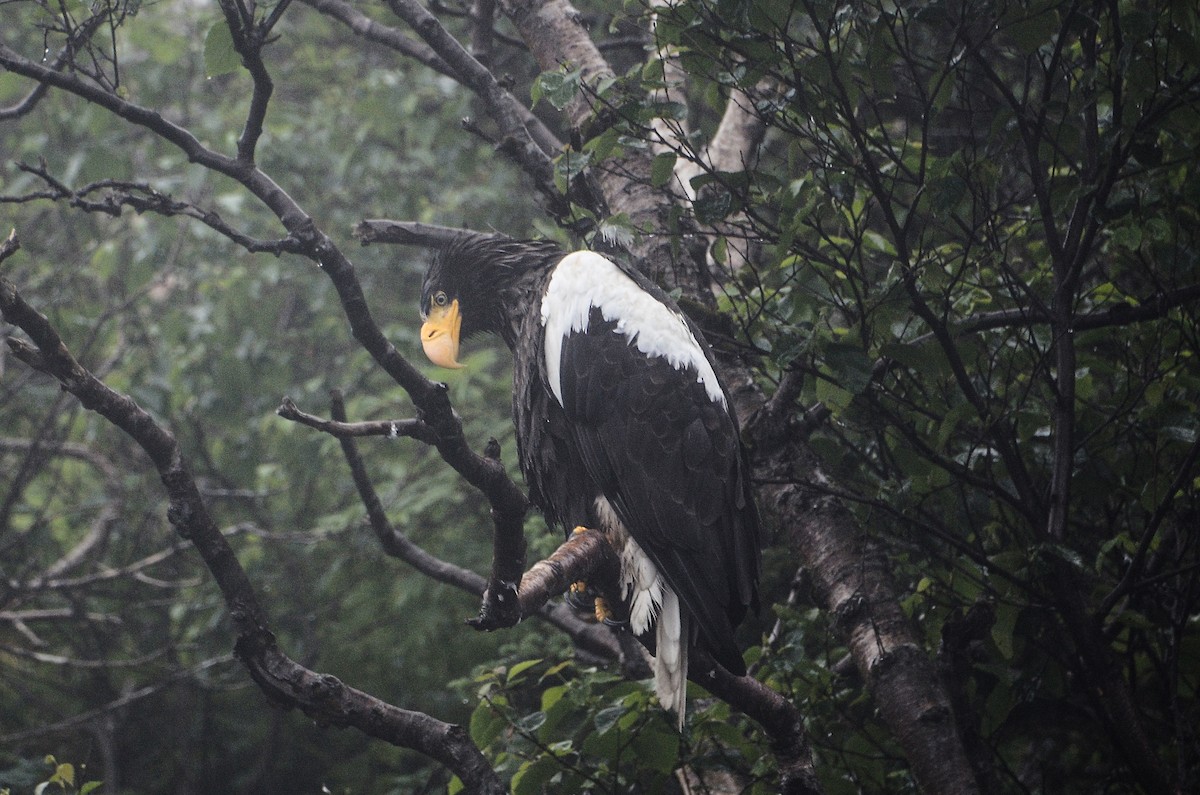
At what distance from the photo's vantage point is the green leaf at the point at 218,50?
8.95 feet

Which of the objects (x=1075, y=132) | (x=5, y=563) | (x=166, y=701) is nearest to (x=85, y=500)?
(x=5, y=563)

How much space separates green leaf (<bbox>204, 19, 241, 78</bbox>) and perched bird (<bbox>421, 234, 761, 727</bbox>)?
41.6 inches

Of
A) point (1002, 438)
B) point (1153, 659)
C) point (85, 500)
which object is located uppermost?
point (85, 500)

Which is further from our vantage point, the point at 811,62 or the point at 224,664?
the point at 224,664

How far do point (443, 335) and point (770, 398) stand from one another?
115 centimetres

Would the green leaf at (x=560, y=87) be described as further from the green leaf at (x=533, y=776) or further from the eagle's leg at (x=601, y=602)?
the green leaf at (x=533, y=776)

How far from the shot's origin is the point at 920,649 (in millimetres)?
2613

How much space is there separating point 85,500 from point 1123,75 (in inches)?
217

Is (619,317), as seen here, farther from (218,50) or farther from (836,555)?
(218,50)

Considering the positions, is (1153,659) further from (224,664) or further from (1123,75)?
(224,664)

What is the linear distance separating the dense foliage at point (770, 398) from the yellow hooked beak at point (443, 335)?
0.44m

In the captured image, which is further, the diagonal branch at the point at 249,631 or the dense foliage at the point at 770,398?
the dense foliage at the point at 770,398

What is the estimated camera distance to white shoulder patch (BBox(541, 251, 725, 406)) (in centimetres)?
274

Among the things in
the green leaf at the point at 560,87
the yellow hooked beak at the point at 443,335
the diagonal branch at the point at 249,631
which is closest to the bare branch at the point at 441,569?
the diagonal branch at the point at 249,631
